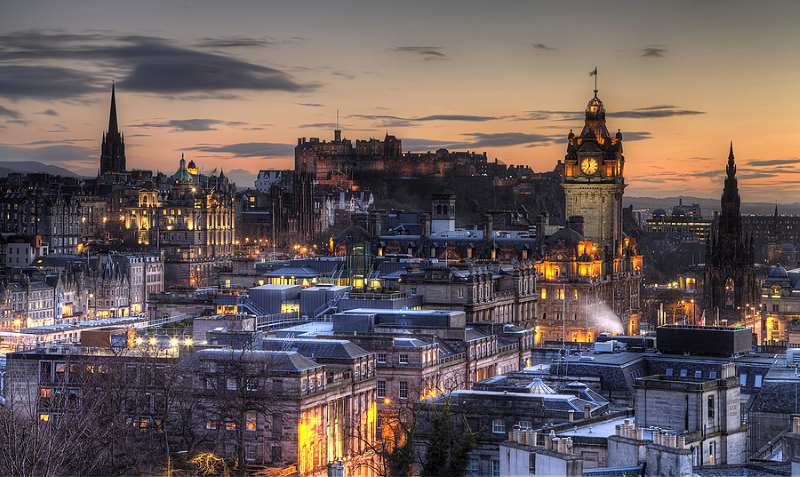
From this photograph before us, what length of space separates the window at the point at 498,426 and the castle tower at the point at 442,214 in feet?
322

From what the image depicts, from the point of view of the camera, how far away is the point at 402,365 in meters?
81.5

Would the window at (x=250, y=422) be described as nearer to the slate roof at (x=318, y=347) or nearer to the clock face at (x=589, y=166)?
the slate roof at (x=318, y=347)

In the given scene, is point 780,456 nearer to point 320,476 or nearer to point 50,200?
point 320,476

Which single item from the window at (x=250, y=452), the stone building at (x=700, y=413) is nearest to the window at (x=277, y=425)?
the window at (x=250, y=452)

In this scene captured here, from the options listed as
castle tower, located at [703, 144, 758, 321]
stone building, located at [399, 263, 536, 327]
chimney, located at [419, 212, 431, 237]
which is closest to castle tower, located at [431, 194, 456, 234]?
chimney, located at [419, 212, 431, 237]

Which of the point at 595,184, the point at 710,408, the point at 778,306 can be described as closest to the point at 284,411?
the point at 710,408

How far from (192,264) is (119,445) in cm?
12159

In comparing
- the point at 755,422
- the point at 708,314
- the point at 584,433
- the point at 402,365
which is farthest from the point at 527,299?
the point at 584,433

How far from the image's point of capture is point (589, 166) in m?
155

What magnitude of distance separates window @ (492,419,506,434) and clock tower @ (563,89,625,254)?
310ft

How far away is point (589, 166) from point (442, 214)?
660 inches

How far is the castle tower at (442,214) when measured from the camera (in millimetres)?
159125

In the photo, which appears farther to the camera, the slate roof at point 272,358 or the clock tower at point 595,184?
the clock tower at point 595,184

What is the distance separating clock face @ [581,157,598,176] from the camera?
506ft
